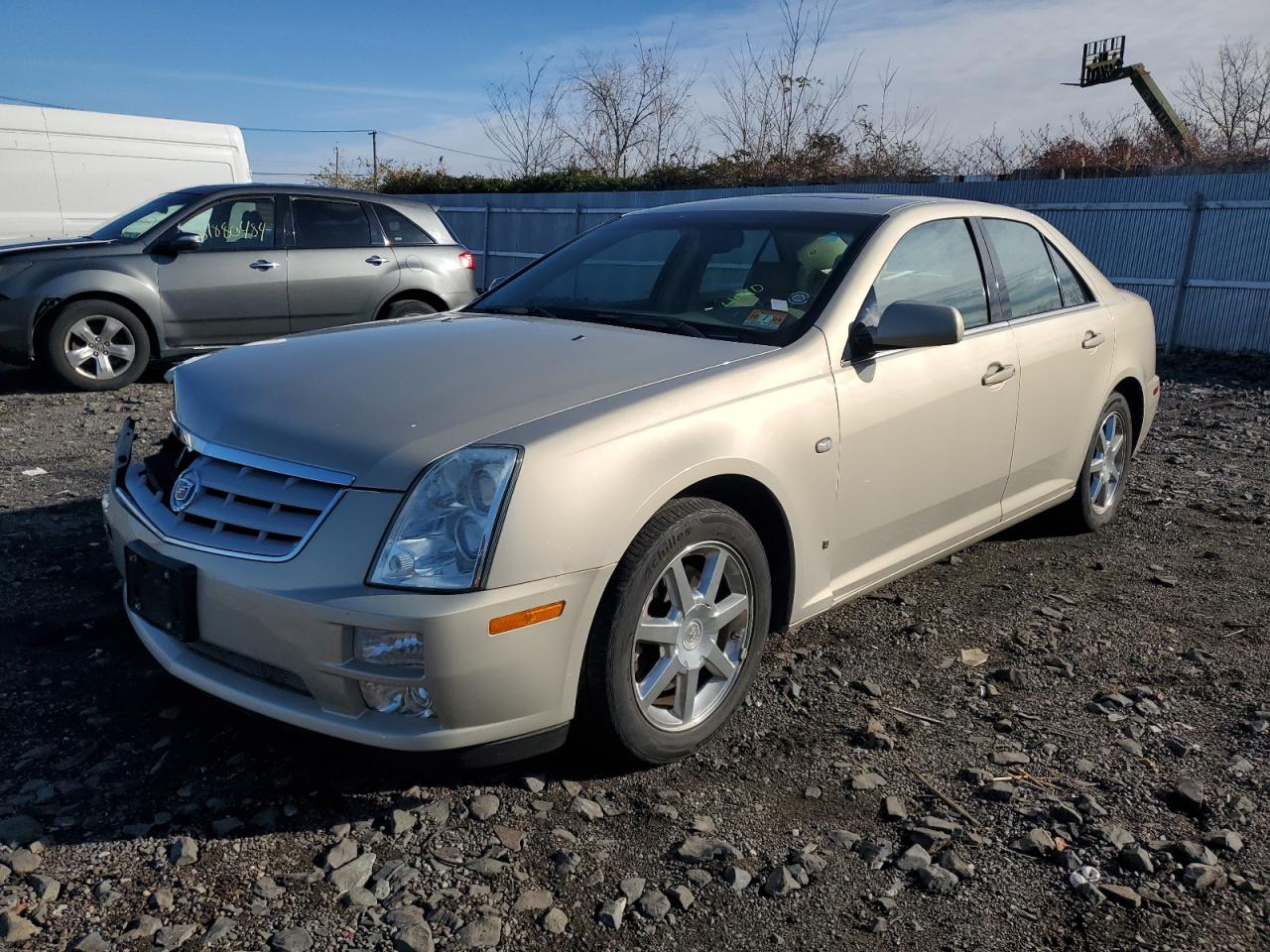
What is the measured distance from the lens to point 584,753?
120 inches

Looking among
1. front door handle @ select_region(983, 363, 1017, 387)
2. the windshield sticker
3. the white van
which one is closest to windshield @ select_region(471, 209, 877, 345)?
the windshield sticker

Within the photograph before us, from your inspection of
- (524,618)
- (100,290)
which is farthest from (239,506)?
(100,290)

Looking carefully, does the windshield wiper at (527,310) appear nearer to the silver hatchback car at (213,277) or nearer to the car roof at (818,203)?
the car roof at (818,203)

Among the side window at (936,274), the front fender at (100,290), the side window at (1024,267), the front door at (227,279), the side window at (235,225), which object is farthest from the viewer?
the side window at (235,225)

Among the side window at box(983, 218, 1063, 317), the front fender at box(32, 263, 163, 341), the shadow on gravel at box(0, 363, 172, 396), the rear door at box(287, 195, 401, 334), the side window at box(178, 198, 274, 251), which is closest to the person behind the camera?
the side window at box(983, 218, 1063, 317)

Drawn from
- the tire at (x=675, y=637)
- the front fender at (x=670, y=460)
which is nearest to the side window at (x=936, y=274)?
the front fender at (x=670, y=460)

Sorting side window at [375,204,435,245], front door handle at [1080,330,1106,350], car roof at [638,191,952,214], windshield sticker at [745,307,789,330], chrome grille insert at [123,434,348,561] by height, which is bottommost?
chrome grille insert at [123,434,348,561]

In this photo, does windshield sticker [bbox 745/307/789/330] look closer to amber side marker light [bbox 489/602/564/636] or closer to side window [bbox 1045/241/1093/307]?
amber side marker light [bbox 489/602/564/636]

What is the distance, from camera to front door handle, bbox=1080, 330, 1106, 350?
4.86m

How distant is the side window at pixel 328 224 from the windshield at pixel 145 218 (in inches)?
33.2

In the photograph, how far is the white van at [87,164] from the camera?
12.4 metres

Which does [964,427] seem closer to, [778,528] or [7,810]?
[778,528]

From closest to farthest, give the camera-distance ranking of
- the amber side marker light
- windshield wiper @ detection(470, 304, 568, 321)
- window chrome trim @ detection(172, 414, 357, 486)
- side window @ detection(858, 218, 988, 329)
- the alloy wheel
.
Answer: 1. the amber side marker light
2. window chrome trim @ detection(172, 414, 357, 486)
3. side window @ detection(858, 218, 988, 329)
4. windshield wiper @ detection(470, 304, 568, 321)
5. the alloy wheel

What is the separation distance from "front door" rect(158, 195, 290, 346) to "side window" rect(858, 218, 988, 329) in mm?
6534
